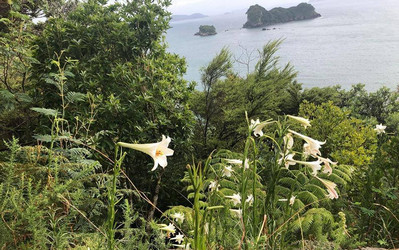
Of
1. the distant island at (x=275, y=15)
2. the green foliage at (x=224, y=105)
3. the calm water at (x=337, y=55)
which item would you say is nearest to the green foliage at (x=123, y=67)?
the green foliage at (x=224, y=105)

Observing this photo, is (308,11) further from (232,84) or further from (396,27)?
(232,84)

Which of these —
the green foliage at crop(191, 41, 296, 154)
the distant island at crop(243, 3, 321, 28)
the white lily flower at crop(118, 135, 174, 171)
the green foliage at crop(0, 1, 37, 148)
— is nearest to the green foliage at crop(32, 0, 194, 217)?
the green foliage at crop(0, 1, 37, 148)

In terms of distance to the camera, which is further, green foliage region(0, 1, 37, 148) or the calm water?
the calm water

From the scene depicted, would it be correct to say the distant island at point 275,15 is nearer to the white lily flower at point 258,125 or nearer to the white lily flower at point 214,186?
the white lily flower at point 214,186

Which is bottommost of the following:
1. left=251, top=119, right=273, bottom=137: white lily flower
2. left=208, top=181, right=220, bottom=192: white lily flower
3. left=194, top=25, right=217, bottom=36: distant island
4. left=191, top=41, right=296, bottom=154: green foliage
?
left=191, top=41, right=296, bottom=154: green foliage

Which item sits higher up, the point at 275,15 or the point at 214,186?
the point at 275,15

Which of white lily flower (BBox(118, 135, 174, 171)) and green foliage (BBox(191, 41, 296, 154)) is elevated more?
white lily flower (BBox(118, 135, 174, 171))

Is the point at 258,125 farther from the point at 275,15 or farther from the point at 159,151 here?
the point at 275,15

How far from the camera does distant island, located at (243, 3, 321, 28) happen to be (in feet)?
197

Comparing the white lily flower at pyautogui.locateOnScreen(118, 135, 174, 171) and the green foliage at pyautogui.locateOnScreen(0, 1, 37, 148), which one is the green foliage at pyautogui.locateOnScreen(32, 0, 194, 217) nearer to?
the green foliage at pyautogui.locateOnScreen(0, 1, 37, 148)

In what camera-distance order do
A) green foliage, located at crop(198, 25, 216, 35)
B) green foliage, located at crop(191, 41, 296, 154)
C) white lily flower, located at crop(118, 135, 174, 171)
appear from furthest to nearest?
green foliage, located at crop(198, 25, 216, 35) < green foliage, located at crop(191, 41, 296, 154) < white lily flower, located at crop(118, 135, 174, 171)

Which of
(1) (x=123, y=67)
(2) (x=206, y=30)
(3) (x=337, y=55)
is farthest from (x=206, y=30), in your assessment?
(1) (x=123, y=67)

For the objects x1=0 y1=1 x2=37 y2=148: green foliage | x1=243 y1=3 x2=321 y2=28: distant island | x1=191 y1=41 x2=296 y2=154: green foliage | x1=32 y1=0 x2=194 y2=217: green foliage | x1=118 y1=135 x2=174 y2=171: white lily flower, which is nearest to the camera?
x1=118 y1=135 x2=174 y2=171: white lily flower

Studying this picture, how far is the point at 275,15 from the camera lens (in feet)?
205
